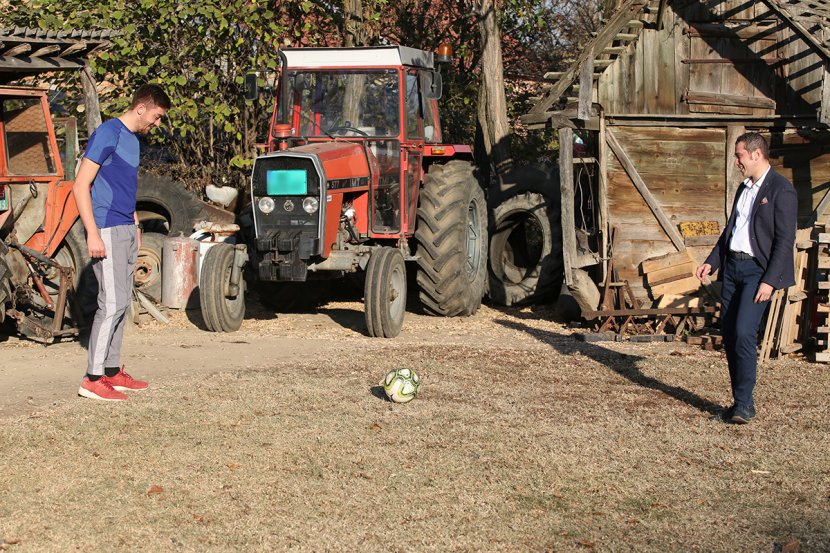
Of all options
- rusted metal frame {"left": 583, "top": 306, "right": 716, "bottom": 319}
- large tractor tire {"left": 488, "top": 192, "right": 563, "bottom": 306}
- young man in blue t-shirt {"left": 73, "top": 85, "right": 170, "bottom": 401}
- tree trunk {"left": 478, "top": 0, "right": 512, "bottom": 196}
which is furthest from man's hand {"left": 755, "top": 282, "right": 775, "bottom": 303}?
tree trunk {"left": 478, "top": 0, "right": 512, "bottom": 196}

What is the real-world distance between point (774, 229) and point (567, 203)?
466 centimetres

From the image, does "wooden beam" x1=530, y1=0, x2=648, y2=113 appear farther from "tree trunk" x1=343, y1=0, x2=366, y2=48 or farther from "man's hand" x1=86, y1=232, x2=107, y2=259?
"man's hand" x1=86, y1=232, x2=107, y2=259

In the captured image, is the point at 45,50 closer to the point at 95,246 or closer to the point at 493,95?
the point at 95,246

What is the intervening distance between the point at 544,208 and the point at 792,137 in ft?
9.39

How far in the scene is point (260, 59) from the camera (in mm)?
14031

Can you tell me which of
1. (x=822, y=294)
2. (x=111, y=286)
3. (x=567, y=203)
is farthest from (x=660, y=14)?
(x=111, y=286)

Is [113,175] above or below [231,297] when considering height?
above

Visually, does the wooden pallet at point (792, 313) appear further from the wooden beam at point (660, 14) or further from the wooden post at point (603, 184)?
the wooden beam at point (660, 14)

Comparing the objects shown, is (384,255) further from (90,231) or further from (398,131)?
(90,231)

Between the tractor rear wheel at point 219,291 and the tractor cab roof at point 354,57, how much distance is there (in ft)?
7.05

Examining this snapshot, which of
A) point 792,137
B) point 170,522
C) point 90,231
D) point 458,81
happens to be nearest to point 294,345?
point 90,231

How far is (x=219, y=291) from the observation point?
1054 cm

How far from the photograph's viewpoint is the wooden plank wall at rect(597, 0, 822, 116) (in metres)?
12.1

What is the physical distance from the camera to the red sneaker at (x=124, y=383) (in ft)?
25.9
